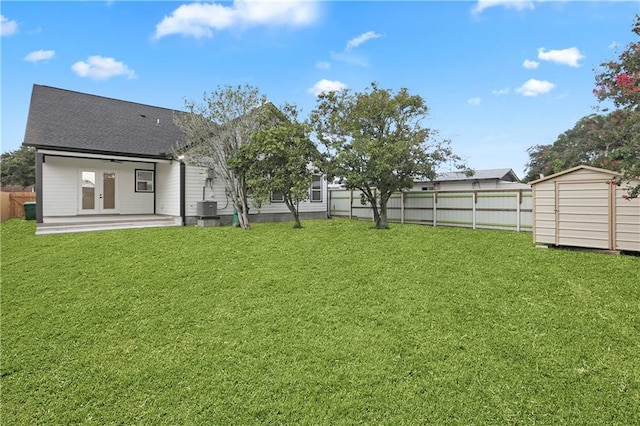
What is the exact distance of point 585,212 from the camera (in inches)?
273

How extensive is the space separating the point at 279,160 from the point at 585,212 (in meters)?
8.47

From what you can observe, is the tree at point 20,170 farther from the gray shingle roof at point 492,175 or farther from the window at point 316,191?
the gray shingle roof at point 492,175

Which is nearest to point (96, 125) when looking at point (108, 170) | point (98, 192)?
point (108, 170)

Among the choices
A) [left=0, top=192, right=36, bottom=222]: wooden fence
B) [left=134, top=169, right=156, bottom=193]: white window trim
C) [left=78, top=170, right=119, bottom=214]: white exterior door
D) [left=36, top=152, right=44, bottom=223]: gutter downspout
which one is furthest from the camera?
[left=0, top=192, right=36, bottom=222]: wooden fence

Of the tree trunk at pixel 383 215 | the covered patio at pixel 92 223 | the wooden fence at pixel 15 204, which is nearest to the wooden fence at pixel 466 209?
the tree trunk at pixel 383 215

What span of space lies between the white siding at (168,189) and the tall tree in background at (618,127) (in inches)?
495

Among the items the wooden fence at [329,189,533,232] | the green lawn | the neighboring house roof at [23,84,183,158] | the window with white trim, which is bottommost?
the green lawn

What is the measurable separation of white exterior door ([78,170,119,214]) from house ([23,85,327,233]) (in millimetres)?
33

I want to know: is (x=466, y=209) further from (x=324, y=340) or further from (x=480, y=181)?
(x=480, y=181)

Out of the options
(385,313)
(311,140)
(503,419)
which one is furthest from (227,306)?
(311,140)

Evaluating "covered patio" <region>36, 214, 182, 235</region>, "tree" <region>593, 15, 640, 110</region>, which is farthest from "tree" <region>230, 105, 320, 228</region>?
"tree" <region>593, 15, 640, 110</region>

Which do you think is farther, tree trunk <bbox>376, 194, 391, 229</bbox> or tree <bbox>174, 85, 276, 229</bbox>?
tree trunk <bbox>376, 194, 391, 229</bbox>

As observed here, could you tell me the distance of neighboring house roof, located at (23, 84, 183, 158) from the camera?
1127cm

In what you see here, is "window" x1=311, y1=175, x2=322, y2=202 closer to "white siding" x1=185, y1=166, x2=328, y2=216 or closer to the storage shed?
"white siding" x1=185, y1=166, x2=328, y2=216
